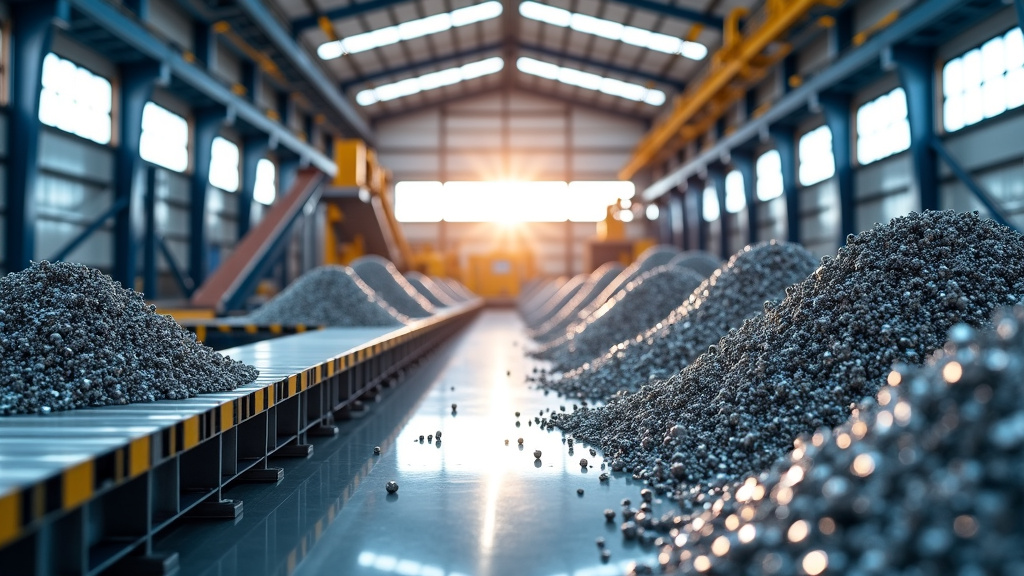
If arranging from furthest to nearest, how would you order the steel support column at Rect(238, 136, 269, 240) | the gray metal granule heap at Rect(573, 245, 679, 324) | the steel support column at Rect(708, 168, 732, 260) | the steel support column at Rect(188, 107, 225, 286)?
the steel support column at Rect(708, 168, 732, 260)
the steel support column at Rect(238, 136, 269, 240)
the steel support column at Rect(188, 107, 225, 286)
the gray metal granule heap at Rect(573, 245, 679, 324)

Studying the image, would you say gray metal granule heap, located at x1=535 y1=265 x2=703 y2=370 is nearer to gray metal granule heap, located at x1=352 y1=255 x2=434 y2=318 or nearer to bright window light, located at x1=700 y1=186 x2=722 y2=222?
gray metal granule heap, located at x1=352 y1=255 x2=434 y2=318

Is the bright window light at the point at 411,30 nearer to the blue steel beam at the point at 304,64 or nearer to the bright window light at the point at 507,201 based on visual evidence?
the blue steel beam at the point at 304,64

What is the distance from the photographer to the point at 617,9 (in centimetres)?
2039

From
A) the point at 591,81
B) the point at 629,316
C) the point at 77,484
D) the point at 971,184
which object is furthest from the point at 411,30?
the point at 77,484

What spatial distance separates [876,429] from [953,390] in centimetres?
19

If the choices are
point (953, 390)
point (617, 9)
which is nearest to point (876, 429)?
point (953, 390)

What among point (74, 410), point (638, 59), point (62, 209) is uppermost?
point (638, 59)

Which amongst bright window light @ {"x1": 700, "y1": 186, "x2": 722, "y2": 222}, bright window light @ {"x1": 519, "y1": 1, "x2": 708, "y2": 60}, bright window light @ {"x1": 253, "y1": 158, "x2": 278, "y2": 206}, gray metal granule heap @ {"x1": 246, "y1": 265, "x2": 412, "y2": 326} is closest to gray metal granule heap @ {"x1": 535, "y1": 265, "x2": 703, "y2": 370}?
gray metal granule heap @ {"x1": 246, "y1": 265, "x2": 412, "y2": 326}

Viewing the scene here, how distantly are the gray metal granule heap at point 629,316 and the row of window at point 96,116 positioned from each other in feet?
25.0

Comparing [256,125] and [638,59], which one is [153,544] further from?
[638,59]

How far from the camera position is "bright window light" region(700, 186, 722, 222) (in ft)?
79.0

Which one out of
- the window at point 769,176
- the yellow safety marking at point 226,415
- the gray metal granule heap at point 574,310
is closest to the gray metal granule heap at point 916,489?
the yellow safety marking at point 226,415

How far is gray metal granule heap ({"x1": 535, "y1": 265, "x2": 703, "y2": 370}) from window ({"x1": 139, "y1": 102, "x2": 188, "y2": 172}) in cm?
972

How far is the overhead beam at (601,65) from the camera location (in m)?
24.8
